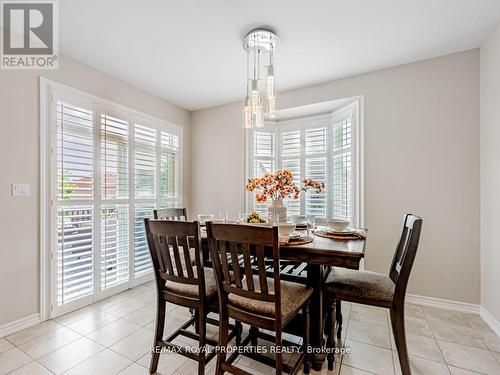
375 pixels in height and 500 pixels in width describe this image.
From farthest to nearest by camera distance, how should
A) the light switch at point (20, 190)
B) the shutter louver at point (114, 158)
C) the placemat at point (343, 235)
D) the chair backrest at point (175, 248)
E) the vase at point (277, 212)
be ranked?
the shutter louver at point (114, 158)
the light switch at point (20, 190)
the vase at point (277, 212)
the placemat at point (343, 235)
the chair backrest at point (175, 248)

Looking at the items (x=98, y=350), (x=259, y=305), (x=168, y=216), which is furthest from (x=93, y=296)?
(x=259, y=305)

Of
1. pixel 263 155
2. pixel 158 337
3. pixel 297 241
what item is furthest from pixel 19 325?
pixel 263 155

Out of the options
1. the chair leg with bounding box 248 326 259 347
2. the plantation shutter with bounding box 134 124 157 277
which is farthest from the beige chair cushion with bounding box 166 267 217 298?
the plantation shutter with bounding box 134 124 157 277

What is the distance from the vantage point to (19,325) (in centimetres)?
212

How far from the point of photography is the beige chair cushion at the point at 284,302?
1371 millimetres

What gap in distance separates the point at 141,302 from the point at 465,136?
381 centimetres

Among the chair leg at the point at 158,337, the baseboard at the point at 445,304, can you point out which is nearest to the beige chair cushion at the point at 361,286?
the chair leg at the point at 158,337

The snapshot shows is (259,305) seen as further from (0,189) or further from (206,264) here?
(0,189)

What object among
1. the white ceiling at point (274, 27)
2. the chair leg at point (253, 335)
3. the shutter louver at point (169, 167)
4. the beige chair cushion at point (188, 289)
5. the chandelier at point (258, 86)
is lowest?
the chair leg at point (253, 335)

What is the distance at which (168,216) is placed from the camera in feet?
8.37

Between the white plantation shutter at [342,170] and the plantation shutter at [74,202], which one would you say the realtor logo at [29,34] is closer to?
the plantation shutter at [74,202]

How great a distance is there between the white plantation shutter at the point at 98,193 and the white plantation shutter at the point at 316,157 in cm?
151

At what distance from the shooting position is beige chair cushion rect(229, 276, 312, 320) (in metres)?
1.37

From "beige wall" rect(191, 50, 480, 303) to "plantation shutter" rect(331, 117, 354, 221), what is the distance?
27 centimetres
